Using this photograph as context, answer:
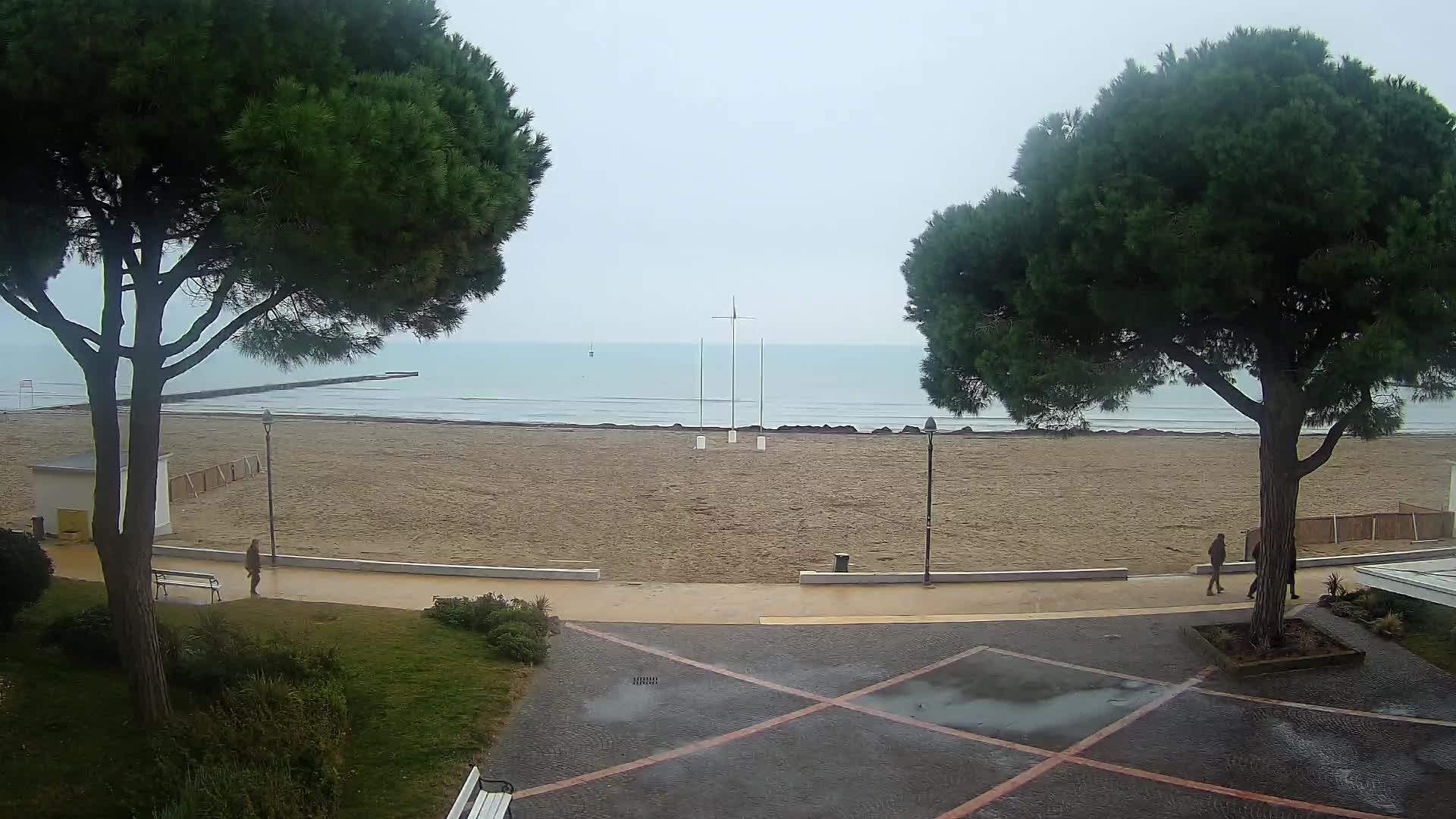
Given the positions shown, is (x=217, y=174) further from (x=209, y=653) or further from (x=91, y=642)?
(x=91, y=642)

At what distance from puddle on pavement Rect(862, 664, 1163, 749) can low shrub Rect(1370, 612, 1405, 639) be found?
13.7 feet

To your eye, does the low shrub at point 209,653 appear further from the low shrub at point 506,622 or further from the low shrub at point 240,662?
the low shrub at point 506,622

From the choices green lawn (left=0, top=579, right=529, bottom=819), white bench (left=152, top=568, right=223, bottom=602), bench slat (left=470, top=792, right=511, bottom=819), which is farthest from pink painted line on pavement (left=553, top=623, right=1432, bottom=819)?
white bench (left=152, top=568, right=223, bottom=602)

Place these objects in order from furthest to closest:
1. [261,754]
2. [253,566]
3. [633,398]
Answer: [633,398] → [253,566] → [261,754]

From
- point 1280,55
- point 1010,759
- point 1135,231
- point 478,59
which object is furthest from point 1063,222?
point 478,59

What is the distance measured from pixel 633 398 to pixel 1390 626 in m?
71.6

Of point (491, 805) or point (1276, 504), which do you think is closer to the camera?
point (491, 805)

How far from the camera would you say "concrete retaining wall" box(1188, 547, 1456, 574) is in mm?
16391

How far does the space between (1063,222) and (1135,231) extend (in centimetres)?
92

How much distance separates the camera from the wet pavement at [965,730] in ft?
25.2

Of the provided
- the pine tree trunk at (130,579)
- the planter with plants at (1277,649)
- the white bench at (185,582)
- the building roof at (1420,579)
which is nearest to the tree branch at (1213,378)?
the building roof at (1420,579)

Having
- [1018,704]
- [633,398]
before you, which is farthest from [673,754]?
[633,398]

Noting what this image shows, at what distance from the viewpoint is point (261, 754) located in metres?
6.35

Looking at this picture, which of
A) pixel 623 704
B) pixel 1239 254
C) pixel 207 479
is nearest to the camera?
pixel 1239 254
